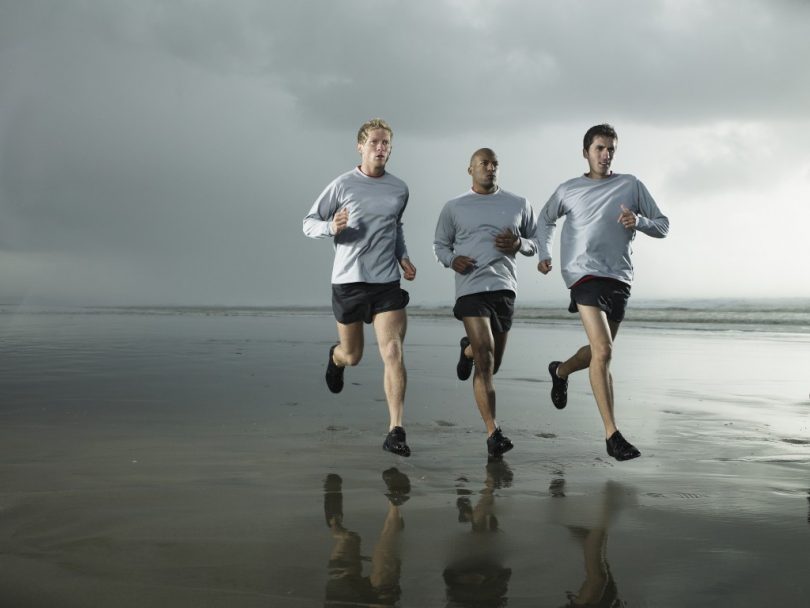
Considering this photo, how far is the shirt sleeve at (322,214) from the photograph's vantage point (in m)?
5.36

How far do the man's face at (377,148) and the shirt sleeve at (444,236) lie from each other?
615 millimetres

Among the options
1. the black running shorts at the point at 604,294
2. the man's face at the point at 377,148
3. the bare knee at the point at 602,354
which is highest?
the man's face at the point at 377,148

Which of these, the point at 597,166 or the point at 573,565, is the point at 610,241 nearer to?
the point at 597,166

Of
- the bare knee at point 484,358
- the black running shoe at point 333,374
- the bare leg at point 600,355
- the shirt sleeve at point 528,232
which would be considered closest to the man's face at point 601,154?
the shirt sleeve at point 528,232

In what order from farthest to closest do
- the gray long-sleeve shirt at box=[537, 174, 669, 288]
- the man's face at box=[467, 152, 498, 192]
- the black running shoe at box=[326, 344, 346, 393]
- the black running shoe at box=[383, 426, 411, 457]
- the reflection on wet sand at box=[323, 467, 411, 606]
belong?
the black running shoe at box=[326, 344, 346, 393] → the man's face at box=[467, 152, 498, 192] → the gray long-sleeve shirt at box=[537, 174, 669, 288] → the black running shoe at box=[383, 426, 411, 457] → the reflection on wet sand at box=[323, 467, 411, 606]

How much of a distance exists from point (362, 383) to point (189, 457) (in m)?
3.86

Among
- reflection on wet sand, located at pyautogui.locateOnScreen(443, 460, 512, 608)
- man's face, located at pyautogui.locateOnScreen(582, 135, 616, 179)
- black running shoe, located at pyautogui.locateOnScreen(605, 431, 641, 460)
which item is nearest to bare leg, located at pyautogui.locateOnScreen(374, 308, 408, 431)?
black running shoe, located at pyautogui.locateOnScreen(605, 431, 641, 460)

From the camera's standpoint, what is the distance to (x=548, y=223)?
18.4ft

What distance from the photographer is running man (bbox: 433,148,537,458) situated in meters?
5.41

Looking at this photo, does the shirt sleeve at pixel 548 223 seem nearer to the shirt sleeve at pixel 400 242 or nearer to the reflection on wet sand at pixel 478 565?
the shirt sleeve at pixel 400 242

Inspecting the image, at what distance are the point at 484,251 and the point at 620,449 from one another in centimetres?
170

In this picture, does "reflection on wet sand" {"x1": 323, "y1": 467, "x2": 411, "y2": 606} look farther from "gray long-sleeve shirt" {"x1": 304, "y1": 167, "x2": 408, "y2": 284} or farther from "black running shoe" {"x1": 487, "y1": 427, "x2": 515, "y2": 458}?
"gray long-sleeve shirt" {"x1": 304, "y1": 167, "x2": 408, "y2": 284}

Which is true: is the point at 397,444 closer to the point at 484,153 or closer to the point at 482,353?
the point at 482,353

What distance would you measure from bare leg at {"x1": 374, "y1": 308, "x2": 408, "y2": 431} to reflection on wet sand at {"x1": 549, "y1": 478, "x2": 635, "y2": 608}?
4.34ft
